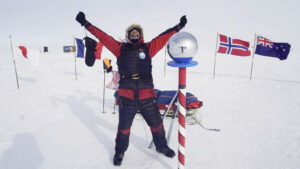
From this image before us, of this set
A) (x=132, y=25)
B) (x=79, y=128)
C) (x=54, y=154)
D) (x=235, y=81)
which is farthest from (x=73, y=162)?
(x=235, y=81)

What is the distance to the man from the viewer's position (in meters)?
3.63

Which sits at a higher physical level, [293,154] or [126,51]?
[126,51]

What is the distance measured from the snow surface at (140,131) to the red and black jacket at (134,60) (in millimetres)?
1373

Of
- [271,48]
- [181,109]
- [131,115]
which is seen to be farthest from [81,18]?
[271,48]

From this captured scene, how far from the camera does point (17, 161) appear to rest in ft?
13.4

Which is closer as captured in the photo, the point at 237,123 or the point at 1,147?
the point at 1,147

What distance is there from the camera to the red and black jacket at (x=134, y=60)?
3629 millimetres

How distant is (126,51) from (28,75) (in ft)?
36.6

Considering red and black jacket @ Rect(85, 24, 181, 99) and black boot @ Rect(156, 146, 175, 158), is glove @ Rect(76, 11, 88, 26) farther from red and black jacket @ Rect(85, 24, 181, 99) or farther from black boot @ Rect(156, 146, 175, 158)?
black boot @ Rect(156, 146, 175, 158)

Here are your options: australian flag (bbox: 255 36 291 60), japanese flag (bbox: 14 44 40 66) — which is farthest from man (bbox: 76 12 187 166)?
australian flag (bbox: 255 36 291 60)

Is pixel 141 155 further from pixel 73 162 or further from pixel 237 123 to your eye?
pixel 237 123

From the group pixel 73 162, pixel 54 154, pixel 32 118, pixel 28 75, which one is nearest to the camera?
pixel 73 162

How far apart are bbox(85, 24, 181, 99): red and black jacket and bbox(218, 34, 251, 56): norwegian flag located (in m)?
6.88

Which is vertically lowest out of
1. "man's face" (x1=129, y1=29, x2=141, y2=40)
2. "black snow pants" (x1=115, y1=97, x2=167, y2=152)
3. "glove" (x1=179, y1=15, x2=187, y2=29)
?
"black snow pants" (x1=115, y1=97, x2=167, y2=152)
